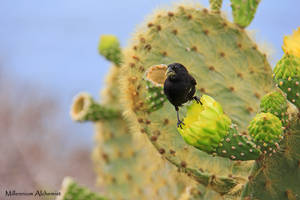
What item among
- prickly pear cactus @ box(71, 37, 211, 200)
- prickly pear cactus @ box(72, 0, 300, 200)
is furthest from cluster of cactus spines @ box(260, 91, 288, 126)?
prickly pear cactus @ box(71, 37, 211, 200)

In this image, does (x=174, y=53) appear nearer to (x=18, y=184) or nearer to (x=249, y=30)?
(x=249, y=30)

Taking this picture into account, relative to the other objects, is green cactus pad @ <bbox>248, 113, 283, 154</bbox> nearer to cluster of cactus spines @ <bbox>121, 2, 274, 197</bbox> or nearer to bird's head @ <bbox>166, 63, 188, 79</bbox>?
bird's head @ <bbox>166, 63, 188, 79</bbox>

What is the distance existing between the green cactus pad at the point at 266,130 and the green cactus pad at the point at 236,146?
0.02 meters

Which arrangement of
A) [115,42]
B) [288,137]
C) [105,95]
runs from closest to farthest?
[288,137] < [115,42] < [105,95]

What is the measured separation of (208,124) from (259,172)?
25 centimetres

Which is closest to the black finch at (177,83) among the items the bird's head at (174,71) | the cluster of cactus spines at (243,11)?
the bird's head at (174,71)

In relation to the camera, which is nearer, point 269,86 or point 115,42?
point 269,86

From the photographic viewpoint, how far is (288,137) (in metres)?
1.04

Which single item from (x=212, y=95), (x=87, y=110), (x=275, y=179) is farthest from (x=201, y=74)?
(x=87, y=110)

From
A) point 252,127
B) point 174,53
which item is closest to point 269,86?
point 174,53

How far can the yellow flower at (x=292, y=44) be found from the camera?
0.93m

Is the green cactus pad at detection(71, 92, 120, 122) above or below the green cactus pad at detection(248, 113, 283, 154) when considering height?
above

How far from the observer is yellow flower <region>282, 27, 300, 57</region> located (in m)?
0.93

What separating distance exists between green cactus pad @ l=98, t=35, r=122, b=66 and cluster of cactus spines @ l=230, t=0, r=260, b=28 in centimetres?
63
